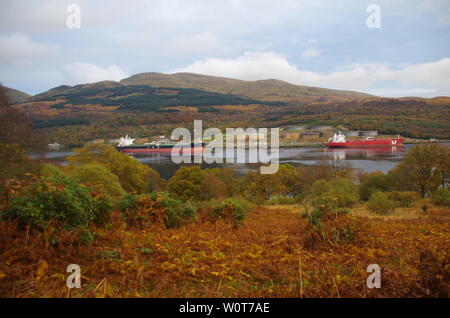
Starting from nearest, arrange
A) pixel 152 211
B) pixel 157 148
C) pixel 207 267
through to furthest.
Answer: pixel 207 267 → pixel 152 211 → pixel 157 148

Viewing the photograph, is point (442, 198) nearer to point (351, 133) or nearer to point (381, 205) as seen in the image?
point (381, 205)

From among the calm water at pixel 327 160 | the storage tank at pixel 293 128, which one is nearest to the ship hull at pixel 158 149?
the calm water at pixel 327 160

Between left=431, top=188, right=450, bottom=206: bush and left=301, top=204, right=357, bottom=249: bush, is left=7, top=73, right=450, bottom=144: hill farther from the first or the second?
left=301, top=204, right=357, bottom=249: bush

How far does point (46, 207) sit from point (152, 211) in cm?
311

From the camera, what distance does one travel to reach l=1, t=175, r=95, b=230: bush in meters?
4.25

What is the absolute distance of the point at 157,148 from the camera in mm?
90312

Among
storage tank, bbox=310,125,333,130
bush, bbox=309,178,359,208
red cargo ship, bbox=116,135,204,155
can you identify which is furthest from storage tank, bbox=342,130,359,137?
bush, bbox=309,178,359,208

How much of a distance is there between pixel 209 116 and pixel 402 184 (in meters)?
129

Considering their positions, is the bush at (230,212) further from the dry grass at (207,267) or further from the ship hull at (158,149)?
the ship hull at (158,149)

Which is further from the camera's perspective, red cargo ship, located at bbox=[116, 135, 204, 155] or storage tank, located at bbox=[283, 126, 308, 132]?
storage tank, located at bbox=[283, 126, 308, 132]

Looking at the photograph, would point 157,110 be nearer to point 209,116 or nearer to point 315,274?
point 209,116

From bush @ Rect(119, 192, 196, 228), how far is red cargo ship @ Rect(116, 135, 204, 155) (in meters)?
75.1

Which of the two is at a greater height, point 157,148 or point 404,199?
point 157,148

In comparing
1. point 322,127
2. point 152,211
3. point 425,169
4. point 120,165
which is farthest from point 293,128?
point 152,211
